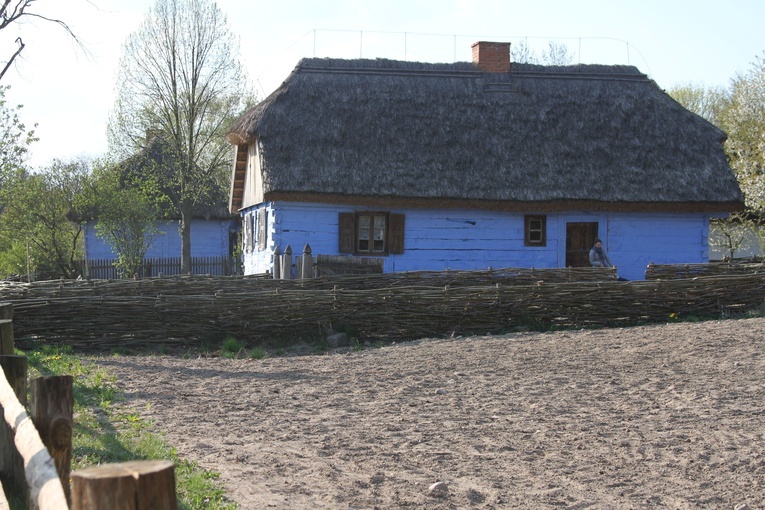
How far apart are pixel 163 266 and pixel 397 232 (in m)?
15.4

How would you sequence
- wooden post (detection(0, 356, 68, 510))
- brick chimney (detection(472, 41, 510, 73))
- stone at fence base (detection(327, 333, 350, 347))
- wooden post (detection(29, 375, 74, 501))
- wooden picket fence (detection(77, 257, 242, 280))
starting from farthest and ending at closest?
wooden picket fence (detection(77, 257, 242, 280)) < brick chimney (detection(472, 41, 510, 73)) < stone at fence base (detection(327, 333, 350, 347)) < wooden post (detection(29, 375, 74, 501)) < wooden post (detection(0, 356, 68, 510))

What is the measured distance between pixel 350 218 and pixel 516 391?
12.1 meters

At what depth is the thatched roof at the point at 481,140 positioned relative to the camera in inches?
834

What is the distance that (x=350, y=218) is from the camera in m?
21.3

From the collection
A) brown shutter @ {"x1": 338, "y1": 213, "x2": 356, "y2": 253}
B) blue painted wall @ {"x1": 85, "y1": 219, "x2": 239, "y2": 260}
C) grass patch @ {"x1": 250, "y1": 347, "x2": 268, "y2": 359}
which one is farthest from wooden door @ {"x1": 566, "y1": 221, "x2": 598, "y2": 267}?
blue painted wall @ {"x1": 85, "y1": 219, "x2": 239, "y2": 260}

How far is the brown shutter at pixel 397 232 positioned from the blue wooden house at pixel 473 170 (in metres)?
0.03

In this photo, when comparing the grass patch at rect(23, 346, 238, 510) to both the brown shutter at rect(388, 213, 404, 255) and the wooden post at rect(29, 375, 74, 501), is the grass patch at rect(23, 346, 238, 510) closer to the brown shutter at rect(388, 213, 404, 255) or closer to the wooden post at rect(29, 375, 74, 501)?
the wooden post at rect(29, 375, 74, 501)

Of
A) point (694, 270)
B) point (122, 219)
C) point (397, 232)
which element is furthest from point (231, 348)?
point (122, 219)

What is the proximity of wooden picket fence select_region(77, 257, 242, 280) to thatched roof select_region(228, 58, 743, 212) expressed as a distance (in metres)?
10.0

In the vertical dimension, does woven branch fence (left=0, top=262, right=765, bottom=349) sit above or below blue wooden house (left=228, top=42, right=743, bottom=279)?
below

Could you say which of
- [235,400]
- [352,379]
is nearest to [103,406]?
[235,400]

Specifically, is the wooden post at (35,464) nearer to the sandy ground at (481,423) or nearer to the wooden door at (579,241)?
the sandy ground at (481,423)

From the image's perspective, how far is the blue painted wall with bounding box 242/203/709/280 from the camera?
2117cm

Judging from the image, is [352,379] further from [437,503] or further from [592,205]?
[592,205]
